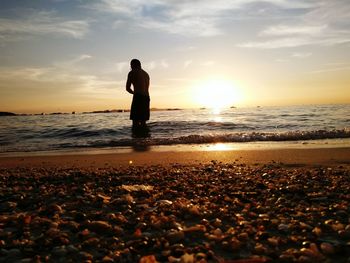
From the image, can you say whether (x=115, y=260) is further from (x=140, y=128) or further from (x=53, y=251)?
(x=140, y=128)

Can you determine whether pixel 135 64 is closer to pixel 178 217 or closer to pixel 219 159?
pixel 219 159

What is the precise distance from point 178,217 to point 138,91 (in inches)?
381

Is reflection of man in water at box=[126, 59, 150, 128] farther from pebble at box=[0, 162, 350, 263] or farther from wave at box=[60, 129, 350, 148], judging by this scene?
pebble at box=[0, 162, 350, 263]

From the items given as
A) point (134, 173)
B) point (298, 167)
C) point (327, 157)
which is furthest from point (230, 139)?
point (134, 173)

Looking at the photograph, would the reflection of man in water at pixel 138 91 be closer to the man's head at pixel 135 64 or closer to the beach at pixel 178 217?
Answer: the man's head at pixel 135 64

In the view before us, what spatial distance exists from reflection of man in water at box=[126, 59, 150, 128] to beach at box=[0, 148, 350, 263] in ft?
23.9

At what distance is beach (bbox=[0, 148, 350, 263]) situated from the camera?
231 cm

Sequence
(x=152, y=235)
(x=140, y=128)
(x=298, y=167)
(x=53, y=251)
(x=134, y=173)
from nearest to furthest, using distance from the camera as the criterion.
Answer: (x=53, y=251) → (x=152, y=235) → (x=134, y=173) → (x=298, y=167) → (x=140, y=128)

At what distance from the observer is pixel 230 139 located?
37.6 ft

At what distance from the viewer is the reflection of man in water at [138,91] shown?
1216cm

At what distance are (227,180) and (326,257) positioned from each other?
249 cm

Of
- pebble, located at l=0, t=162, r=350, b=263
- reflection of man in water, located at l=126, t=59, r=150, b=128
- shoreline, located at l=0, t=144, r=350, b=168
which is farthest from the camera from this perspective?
reflection of man in water, located at l=126, t=59, r=150, b=128

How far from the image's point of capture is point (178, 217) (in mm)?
3039

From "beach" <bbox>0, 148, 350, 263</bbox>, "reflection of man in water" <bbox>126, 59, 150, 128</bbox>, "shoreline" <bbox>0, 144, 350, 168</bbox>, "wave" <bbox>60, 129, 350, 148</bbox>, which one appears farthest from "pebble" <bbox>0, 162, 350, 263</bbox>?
"reflection of man in water" <bbox>126, 59, 150, 128</bbox>
